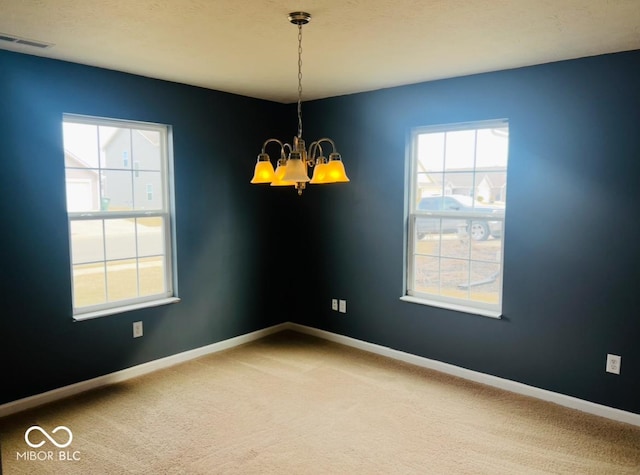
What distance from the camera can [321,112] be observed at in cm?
473

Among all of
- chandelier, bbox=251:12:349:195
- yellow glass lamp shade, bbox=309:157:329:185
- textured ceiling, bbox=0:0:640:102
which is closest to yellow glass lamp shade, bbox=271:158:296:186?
chandelier, bbox=251:12:349:195

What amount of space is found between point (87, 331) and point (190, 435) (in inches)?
49.7

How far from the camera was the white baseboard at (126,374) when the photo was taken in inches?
129

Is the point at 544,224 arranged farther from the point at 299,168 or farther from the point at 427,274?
the point at 299,168

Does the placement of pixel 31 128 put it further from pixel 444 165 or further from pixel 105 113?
pixel 444 165

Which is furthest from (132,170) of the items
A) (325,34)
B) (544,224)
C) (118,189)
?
(544,224)

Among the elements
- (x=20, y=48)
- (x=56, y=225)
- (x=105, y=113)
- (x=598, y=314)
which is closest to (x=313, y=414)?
(x=598, y=314)

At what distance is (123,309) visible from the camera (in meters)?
3.81

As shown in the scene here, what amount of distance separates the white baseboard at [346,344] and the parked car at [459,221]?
1118 millimetres

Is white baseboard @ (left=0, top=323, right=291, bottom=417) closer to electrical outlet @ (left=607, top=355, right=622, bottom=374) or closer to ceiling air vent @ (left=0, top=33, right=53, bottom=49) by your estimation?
ceiling air vent @ (left=0, top=33, right=53, bottom=49)

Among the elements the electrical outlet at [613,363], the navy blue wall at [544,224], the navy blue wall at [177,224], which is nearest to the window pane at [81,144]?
the navy blue wall at [177,224]

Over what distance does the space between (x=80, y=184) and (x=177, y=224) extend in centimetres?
86

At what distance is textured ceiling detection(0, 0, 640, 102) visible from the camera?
2.29 meters

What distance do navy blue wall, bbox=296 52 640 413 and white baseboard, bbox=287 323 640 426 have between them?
0.17 ft
